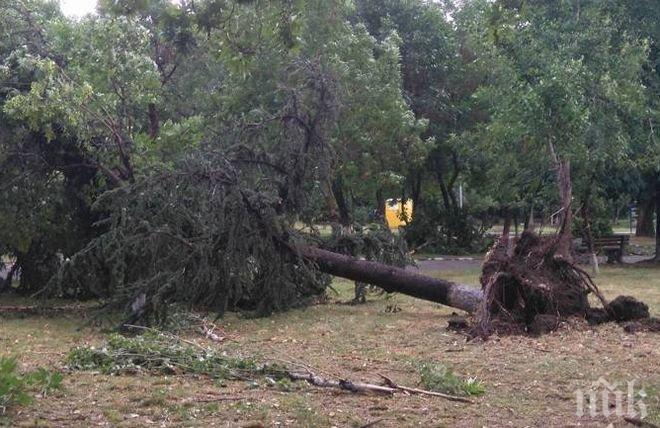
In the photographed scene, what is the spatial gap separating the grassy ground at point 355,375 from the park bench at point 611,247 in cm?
1053

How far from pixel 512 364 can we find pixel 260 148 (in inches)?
203

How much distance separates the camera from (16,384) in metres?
5.56

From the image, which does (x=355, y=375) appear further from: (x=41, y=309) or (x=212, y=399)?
(x=41, y=309)

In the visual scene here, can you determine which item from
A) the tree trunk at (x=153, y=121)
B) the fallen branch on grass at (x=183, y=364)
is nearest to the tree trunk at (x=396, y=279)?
the fallen branch on grass at (x=183, y=364)

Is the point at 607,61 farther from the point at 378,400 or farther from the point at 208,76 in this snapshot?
the point at 378,400

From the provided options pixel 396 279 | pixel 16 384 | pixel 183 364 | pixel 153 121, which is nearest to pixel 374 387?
pixel 183 364

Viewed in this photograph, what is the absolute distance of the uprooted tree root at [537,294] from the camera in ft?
30.9

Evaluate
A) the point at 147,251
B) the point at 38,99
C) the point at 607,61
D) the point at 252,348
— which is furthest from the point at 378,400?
the point at 607,61

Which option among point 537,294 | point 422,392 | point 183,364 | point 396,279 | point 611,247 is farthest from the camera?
point 611,247

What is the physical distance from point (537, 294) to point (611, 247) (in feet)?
42.7

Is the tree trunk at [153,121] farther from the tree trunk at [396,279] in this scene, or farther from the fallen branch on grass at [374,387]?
the fallen branch on grass at [374,387]

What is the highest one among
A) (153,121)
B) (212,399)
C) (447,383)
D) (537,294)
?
(153,121)

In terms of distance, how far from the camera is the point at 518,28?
16750 millimetres

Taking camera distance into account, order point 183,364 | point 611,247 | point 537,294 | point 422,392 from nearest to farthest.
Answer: point 422,392 < point 183,364 < point 537,294 < point 611,247
